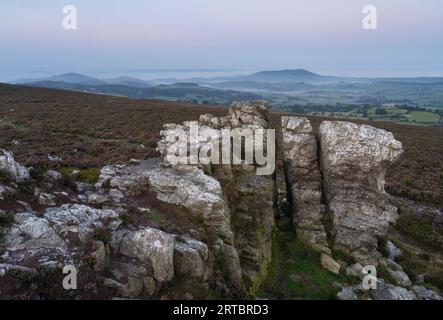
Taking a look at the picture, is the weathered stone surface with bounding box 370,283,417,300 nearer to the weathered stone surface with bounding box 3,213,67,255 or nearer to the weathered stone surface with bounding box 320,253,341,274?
the weathered stone surface with bounding box 320,253,341,274

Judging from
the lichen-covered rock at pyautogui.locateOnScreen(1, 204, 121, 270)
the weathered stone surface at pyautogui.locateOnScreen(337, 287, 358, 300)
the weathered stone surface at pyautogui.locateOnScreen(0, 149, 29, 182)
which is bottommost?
the weathered stone surface at pyautogui.locateOnScreen(337, 287, 358, 300)

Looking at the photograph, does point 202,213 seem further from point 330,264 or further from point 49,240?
point 330,264

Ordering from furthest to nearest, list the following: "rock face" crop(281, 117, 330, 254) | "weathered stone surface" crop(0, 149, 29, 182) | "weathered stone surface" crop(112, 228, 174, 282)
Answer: "rock face" crop(281, 117, 330, 254) → "weathered stone surface" crop(0, 149, 29, 182) → "weathered stone surface" crop(112, 228, 174, 282)

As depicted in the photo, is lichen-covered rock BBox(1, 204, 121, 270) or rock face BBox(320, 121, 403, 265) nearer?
lichen-covered rock BBox(1, 204, 121, 270)

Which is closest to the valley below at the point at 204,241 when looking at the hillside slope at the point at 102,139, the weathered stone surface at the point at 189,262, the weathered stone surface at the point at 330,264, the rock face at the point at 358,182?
the weathered stone surface at the point at 189,262

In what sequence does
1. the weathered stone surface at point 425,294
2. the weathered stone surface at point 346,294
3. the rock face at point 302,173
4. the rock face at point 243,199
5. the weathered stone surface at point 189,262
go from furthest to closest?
the rock face at point 302,173
the weathered stone surface at point 425,294
the rock face at point 243,199
the weathered stone surface at point 346,294
the weathered stone surface at point 189,262

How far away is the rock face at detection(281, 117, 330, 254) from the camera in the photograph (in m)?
22.6

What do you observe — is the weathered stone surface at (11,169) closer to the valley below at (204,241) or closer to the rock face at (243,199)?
the valley below at (204,241)

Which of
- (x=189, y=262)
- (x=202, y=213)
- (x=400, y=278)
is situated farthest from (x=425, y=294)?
(x=189, y=262)

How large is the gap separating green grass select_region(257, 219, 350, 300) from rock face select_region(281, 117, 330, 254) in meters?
1.35

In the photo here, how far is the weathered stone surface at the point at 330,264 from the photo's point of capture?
63.9 ft

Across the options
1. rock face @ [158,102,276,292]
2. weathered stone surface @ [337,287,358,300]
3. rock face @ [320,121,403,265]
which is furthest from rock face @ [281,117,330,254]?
weathered stone surface @ [337,287,358,300]

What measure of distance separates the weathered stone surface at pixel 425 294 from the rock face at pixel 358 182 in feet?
9.92
